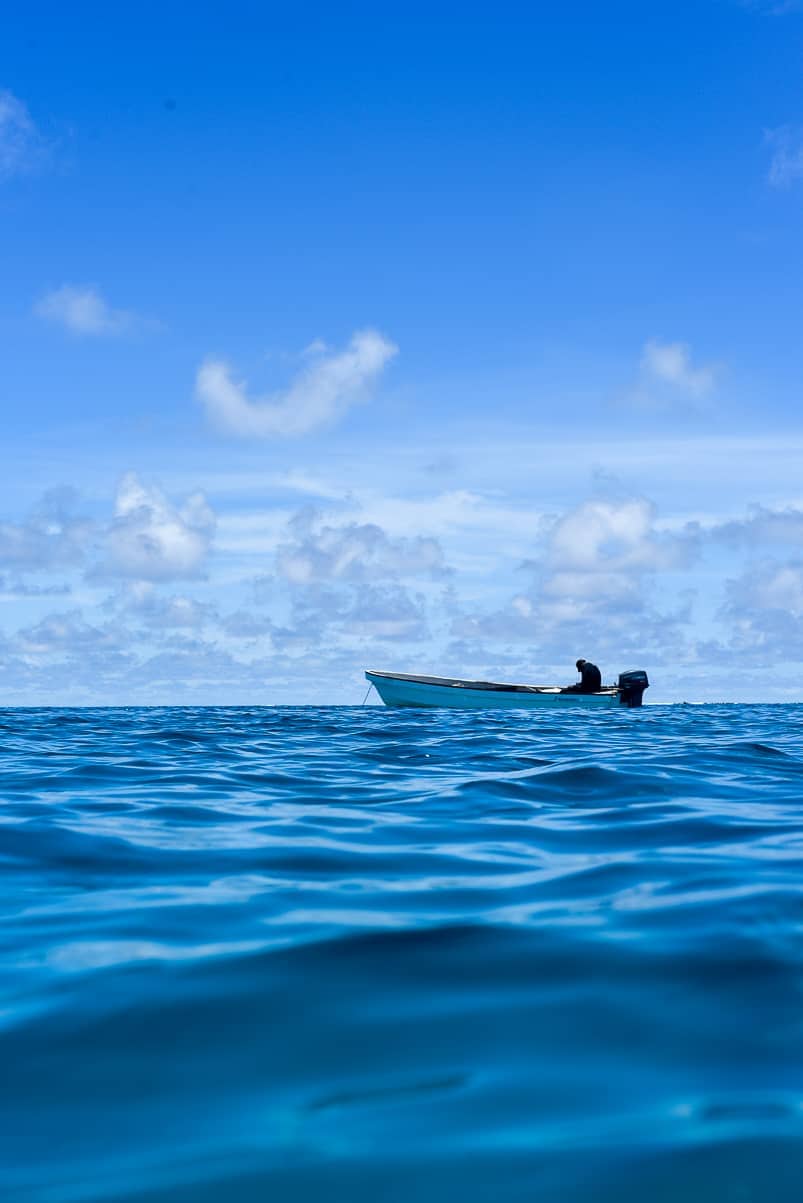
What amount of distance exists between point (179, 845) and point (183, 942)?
2889 mm

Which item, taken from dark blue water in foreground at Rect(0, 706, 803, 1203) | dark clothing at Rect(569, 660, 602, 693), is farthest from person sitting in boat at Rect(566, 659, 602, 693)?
dark blue water in foreground at Rect(0, 706, 803, 1203)

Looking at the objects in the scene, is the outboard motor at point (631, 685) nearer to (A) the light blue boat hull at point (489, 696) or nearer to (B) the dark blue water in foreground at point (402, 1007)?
(A) the light blue boat hull at point (489, 696)

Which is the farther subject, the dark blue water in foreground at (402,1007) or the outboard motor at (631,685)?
the outboard motor at (631,685)

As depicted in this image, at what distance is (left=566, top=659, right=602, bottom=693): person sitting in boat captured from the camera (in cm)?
4184

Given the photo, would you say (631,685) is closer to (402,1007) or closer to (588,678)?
(588,678)

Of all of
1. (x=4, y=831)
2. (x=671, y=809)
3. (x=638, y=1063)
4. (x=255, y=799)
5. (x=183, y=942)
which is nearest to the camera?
(x=638, y=1063)

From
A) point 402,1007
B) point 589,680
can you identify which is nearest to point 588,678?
point 589,680

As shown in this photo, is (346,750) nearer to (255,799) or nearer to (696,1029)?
(255,799)

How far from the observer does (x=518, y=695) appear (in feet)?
135

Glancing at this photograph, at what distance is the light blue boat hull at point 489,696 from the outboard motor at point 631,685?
0.30 meters

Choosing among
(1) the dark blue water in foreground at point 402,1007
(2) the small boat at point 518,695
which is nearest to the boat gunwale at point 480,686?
(2) the small boat at point 518,695

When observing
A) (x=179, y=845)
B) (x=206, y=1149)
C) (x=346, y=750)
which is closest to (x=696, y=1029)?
(x=206, y=1149)

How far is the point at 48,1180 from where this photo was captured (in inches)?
113

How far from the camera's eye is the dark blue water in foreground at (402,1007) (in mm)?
2938
